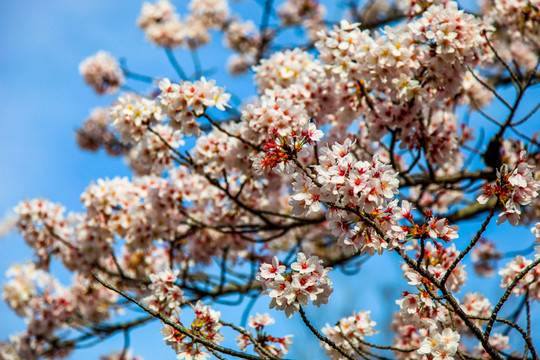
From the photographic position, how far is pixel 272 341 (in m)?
3.20

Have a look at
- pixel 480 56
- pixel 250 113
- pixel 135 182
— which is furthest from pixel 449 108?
pixel 135 182

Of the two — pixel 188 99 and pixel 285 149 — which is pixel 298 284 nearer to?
pixel 285 149

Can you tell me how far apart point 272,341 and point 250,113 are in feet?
6.01

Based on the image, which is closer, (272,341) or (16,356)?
(272,341)

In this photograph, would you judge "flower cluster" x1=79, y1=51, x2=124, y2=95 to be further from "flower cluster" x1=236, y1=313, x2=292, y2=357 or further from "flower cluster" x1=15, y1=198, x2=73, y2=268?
"flower cluster" x1=236, y1=313, x2=292, y2=357

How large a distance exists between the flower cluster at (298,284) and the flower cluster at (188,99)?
183 centimetres

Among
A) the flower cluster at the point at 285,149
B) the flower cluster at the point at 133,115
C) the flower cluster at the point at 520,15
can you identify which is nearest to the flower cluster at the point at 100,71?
the flower cluster at the point at 133,115

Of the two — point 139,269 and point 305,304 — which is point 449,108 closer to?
point 305,304

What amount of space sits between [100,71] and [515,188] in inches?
394

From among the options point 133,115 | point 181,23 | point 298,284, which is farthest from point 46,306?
point 181,23

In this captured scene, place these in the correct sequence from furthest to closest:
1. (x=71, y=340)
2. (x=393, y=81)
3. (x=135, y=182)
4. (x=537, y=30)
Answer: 1. (x=71, y=340)
2. (x=135, y=182)
3. (x=537, y=30)
4. (x=393, y=81)

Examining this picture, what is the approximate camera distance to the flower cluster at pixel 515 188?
234 cm

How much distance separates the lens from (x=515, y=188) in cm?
237

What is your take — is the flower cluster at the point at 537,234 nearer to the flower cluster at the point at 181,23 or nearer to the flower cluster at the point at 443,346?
the flower cluster at the point at 443,346
